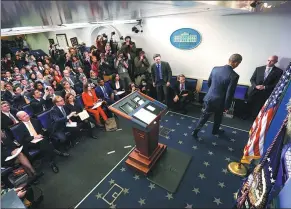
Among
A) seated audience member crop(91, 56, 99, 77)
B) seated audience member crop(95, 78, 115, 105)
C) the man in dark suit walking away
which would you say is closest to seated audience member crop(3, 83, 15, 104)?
seated audience member crop(95, 78, 115, 105)

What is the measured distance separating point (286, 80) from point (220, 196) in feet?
6.82

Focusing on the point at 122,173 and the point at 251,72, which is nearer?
the point at 122,173

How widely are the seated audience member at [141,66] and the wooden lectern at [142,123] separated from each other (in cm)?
294

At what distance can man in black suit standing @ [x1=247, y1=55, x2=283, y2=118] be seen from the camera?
3.89 metres

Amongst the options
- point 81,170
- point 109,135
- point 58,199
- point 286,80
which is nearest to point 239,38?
point 286,80

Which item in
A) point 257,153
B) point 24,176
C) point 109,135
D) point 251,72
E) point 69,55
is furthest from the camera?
point 69,55

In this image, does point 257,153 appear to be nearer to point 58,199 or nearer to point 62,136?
point 58,199

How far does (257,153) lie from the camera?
264 centimetres

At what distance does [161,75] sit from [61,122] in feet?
10.2

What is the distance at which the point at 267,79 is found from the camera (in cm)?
397

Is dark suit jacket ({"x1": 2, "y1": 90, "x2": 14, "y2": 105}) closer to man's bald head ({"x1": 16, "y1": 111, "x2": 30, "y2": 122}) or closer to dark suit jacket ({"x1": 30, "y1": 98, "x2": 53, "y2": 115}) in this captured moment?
dark suit jacket ({"x1": 30, "y1": 98, "x2": 53, "y2": 115})

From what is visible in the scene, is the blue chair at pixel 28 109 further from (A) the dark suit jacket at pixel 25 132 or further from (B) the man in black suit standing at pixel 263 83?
(B) the man in black suit standing at pixel 263 83

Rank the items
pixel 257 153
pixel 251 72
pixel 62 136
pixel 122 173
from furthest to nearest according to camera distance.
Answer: pixel 251 72, pixel 62 136, pixel 122 173, pixel 257 153

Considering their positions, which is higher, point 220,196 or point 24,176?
point 24,176
